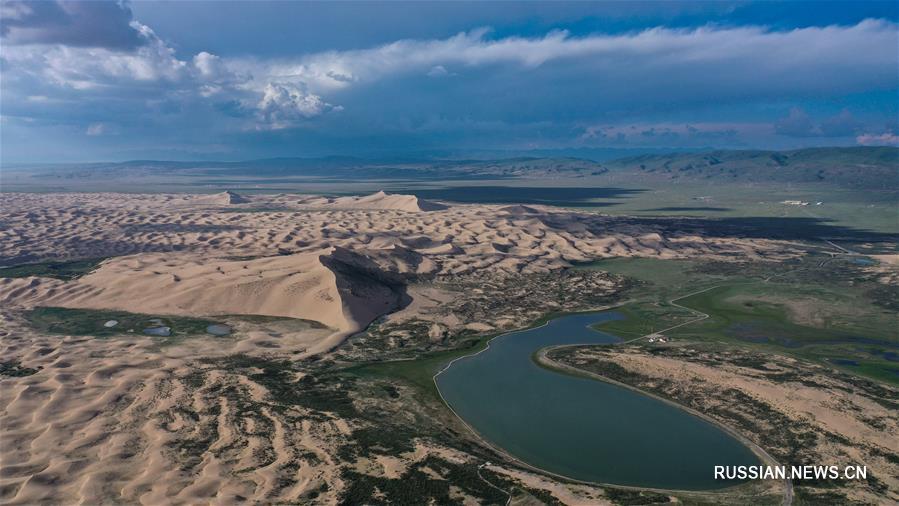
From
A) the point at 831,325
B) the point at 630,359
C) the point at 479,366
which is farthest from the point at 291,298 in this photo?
the point at 831,325

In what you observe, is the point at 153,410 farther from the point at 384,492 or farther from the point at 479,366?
the point at 479,366

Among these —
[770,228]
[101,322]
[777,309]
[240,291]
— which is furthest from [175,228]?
[770,228]

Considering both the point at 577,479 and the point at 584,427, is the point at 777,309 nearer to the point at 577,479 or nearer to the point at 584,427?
the point at 584,427

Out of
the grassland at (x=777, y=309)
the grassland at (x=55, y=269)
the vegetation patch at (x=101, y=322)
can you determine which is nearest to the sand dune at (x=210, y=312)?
the vegetation patch at (x=101, y=322)

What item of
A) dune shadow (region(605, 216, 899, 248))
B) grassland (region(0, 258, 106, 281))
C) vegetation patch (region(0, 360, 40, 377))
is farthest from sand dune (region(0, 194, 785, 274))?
vegetation patch (region(0, 360, 40, 377))

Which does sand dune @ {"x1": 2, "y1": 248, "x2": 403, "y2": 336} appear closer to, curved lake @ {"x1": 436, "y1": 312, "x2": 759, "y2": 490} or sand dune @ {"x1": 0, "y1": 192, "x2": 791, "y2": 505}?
sand dune @ {"x1": 0, "y1": 192, "x2": 791, "y2": 505}
